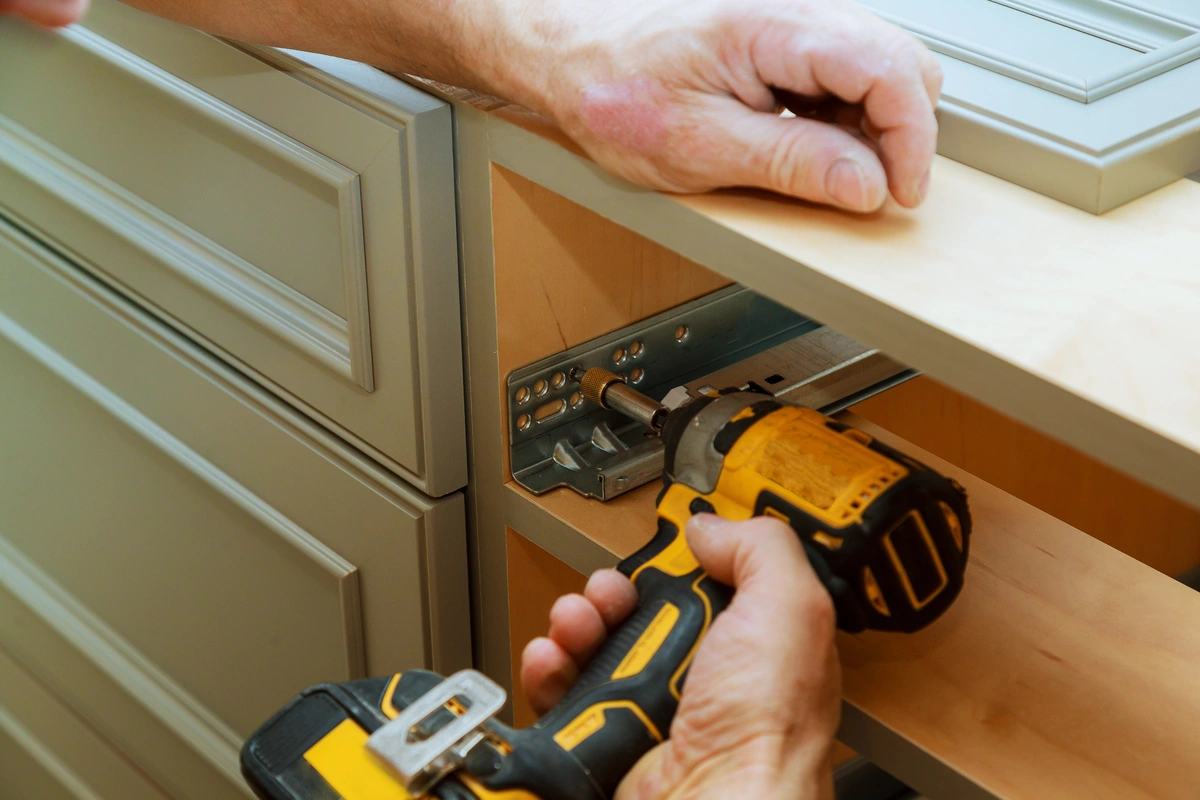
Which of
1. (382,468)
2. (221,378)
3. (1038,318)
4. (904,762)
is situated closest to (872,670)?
(904,762)

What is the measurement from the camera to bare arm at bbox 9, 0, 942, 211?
524 millimetres

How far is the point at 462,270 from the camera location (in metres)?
0.70

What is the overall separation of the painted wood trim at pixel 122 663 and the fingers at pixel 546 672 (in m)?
0.57

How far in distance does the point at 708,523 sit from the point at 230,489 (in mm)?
473

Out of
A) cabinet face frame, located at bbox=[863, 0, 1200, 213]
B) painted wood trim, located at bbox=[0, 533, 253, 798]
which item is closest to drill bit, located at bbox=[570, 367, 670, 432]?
cabinet face frame, located at bbox=[863, 0, 1200, 213]

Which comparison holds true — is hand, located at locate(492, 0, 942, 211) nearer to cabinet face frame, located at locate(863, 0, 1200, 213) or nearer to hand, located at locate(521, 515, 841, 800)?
cabinet face frame, located at locate(863, 0, 1200, 213)

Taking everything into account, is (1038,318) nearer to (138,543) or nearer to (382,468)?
(382,468)

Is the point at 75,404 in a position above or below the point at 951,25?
below

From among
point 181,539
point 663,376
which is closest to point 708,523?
point 663,376

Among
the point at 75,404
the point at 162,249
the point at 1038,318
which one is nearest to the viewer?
the point at 1038,318

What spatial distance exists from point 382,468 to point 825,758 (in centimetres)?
37

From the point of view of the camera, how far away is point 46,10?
294mm

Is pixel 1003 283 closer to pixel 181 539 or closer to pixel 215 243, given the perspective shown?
pixel 215 243

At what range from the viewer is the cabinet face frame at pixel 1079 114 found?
0.55m
